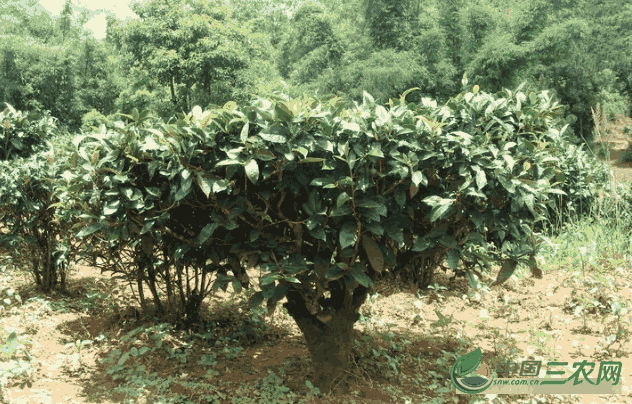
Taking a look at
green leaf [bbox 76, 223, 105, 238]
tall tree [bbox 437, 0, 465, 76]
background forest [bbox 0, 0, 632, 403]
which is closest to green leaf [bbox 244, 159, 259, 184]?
background forest [bbox 0, 0, 632, 403]

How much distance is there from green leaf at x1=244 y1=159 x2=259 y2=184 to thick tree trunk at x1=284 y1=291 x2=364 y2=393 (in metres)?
0.93

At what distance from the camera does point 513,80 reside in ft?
60.6

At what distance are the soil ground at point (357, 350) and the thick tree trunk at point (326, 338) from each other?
0.10 metres

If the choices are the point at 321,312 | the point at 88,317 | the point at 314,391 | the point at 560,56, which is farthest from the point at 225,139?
the point at 560,56

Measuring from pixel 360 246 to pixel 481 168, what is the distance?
0.74 meters

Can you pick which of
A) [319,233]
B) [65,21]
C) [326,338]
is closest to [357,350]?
[326,338]

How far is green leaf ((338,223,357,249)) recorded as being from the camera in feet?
7.56

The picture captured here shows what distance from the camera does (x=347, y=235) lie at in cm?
233

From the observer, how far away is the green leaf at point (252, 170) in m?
2.23

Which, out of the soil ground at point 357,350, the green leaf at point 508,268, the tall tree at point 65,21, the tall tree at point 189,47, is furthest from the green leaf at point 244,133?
the tall tree at point 65,21

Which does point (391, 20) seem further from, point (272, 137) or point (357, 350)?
point (272, 137)

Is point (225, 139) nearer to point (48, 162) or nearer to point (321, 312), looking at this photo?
point (321, 312)

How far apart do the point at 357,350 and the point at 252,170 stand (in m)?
1.62

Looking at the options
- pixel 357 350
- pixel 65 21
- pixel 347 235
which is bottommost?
pixel 357 350
